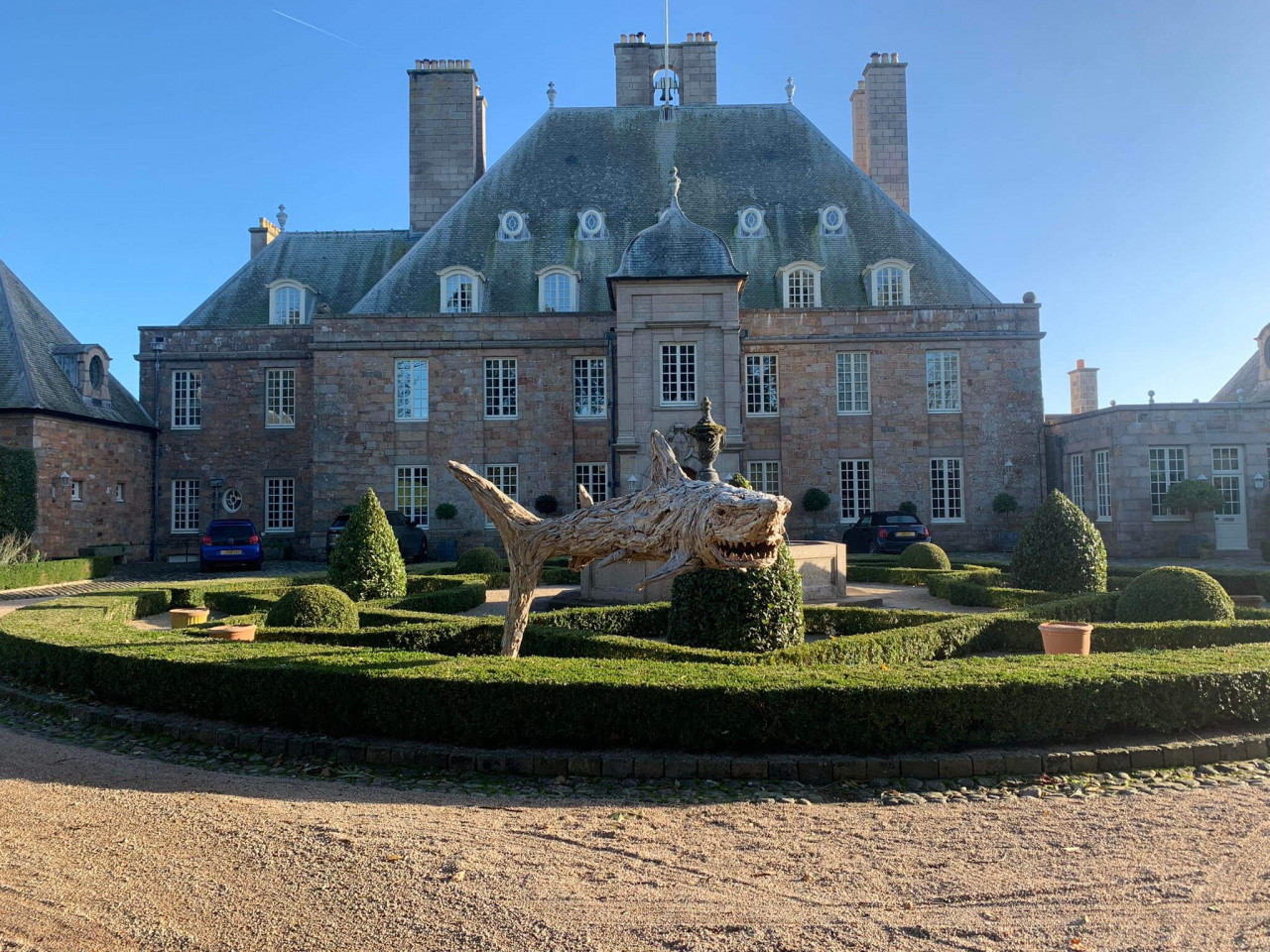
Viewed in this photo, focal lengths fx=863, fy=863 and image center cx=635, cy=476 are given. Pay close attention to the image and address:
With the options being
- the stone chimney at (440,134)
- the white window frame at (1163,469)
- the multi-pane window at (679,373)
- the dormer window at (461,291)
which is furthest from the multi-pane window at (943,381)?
the stone chimney at (440,134)

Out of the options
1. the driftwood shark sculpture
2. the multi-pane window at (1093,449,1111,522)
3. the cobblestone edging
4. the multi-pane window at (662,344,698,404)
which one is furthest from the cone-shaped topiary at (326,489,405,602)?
the multi-pane window at (1093,449,1111,522)

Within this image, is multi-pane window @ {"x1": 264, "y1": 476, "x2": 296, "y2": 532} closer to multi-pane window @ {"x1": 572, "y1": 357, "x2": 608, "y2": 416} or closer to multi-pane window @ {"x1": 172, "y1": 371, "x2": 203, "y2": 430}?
multi-pane window @ {"x1": 172, "y1": 371, "x2": 203, "y2": 430}

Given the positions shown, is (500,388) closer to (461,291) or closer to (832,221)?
(461,291)

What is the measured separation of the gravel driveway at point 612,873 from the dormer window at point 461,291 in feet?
80.9

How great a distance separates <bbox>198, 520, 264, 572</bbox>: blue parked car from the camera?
24.0 m

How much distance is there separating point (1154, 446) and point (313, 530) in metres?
25.1

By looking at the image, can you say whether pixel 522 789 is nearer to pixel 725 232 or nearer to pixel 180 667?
pixel 180 667

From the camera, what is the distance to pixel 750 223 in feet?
100

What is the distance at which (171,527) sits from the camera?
98.6 ft

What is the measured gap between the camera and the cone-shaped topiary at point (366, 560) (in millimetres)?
13836

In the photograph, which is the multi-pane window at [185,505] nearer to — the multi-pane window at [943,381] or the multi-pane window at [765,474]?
the multi-pane window at [765,474]

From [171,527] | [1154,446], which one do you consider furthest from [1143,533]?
[171,527]

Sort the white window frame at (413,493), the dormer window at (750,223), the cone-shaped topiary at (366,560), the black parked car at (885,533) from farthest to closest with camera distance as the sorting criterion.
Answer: the dormer window at (750,223), the white window frame at (413,493), the black parked car at (885,533), the cone-shaped topiary at (366,560)

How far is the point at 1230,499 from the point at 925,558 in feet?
37.5
